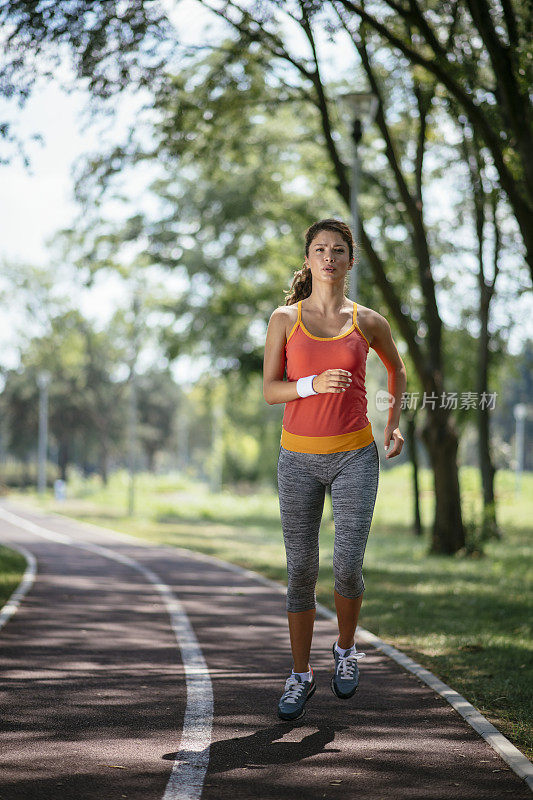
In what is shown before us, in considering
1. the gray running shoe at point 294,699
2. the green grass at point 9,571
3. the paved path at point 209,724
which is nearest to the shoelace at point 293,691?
the gray running shoe at point 294,699

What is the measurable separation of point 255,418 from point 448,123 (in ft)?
110

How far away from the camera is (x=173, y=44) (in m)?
13.4

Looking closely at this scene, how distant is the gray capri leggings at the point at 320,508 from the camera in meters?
5.01

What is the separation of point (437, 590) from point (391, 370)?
25.8 ft

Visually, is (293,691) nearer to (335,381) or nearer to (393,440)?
(393,440)

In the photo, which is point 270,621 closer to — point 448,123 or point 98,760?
point 98,760

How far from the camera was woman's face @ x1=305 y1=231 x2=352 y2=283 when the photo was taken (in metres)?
5.13

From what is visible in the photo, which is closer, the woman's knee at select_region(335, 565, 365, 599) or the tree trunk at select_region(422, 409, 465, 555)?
the woman's knee at select_region(335, 565, 365, 599)

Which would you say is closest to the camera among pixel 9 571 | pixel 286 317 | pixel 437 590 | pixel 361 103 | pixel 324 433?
pixel 324 433

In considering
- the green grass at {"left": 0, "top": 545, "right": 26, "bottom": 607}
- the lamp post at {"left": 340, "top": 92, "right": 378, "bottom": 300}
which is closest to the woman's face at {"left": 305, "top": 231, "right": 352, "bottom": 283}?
the green grass at {"left": 0, "top": 545, "right": 26, "bottom": 607}

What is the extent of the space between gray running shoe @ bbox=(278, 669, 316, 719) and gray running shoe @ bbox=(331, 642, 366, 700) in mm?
154

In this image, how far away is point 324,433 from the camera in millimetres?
4992

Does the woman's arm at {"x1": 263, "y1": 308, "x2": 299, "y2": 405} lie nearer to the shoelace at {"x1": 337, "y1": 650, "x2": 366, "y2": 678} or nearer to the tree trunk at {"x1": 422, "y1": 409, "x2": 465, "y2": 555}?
the shoelace at {"x1": 337, "y1": 650, "x2": 366, "y2": 678}

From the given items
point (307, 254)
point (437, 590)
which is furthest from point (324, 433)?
point (437, 590)
